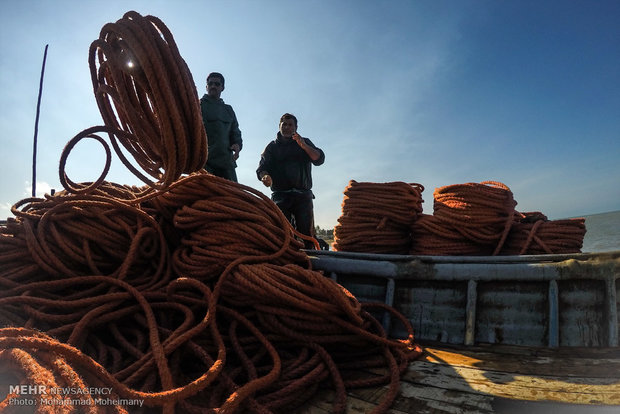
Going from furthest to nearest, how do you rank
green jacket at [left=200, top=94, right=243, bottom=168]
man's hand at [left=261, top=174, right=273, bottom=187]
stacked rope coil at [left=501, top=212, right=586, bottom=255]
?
green jacket at [left=200, top=94, right=243, bottom=168] < man's hand at [left=261, top=174, right=273, bottom=187] < stacked rope coil at [left=501, top=212, right=586, bottom=255]

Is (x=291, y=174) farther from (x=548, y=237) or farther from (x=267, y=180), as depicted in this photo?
(x=548, y=237)

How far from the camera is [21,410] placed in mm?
851

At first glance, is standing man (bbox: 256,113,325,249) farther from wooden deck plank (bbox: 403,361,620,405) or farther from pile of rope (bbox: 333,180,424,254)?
wooden deck plank (bbox: 403,361,620,405)

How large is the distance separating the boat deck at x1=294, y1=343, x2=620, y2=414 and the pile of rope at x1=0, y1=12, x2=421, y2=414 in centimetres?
7

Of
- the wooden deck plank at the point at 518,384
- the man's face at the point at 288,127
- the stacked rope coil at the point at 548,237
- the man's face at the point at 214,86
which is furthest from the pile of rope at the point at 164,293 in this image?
the man's face at the point at 214,86

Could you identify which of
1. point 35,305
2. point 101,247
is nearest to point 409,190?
point 101,247

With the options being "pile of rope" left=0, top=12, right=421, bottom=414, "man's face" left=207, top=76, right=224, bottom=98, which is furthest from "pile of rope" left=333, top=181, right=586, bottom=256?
"man's face" left=207, top=76, right=224, bottom=98

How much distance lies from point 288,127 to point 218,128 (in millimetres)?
1243

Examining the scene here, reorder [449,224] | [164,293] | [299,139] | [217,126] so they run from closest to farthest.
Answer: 1. [164,293]
2. [449,224]
3. [299,139]
4. [217,126]

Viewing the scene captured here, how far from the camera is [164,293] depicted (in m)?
1.83

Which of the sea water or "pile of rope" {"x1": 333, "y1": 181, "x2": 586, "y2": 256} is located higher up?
the sea water

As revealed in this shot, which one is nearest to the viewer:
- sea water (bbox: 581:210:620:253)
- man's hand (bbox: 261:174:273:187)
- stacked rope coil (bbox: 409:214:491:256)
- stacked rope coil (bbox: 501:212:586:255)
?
stacked rope coil (bbox: 501:212:586:255)

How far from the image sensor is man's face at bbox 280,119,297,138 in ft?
13.8

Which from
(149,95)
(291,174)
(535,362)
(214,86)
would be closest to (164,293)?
(149,95)
